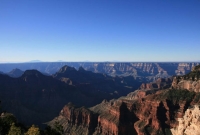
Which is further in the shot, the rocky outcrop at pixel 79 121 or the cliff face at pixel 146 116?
the rocky outcrop at pixel 79 121

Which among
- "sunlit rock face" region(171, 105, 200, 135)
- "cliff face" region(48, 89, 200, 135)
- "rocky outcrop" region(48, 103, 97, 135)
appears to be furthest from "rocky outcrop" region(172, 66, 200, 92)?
"rocky outcrop" region(48, 103, 97, 135)

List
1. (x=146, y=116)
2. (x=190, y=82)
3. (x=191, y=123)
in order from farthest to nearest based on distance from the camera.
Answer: (x=190, y=82) < (x=146, y=116) < (x=191, y=123)

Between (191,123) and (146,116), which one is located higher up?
(191,123)

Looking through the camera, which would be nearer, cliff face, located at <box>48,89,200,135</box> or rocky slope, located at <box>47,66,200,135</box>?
rocky slope, located at <box>47,66,200,135</box>

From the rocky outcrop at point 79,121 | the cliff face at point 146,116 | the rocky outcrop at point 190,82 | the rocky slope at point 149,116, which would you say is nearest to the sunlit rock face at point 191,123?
the rocky slope at point 149,116

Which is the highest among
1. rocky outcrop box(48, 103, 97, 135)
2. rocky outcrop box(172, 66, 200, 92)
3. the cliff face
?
rocky outcrop box(172, 66, 200, 92)

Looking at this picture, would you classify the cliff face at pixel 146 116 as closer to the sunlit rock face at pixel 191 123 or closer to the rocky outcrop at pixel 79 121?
the rocky outcrop at pixel 79 121

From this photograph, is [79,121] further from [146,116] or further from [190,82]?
[190,82]

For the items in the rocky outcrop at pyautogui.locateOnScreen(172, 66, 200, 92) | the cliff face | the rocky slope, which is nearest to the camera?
the rocky slope

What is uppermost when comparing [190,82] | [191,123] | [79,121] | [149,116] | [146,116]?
[190,82]

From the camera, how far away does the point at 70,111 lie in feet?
618

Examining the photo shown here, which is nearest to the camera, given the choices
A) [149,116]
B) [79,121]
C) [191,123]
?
[191,123]

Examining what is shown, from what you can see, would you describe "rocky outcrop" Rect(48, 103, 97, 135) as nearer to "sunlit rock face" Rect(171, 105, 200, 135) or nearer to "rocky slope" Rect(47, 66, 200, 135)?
"rocky slope" Rect(47, 66, 200, 135)

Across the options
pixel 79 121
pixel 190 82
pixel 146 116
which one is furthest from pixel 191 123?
pixel 79 121
